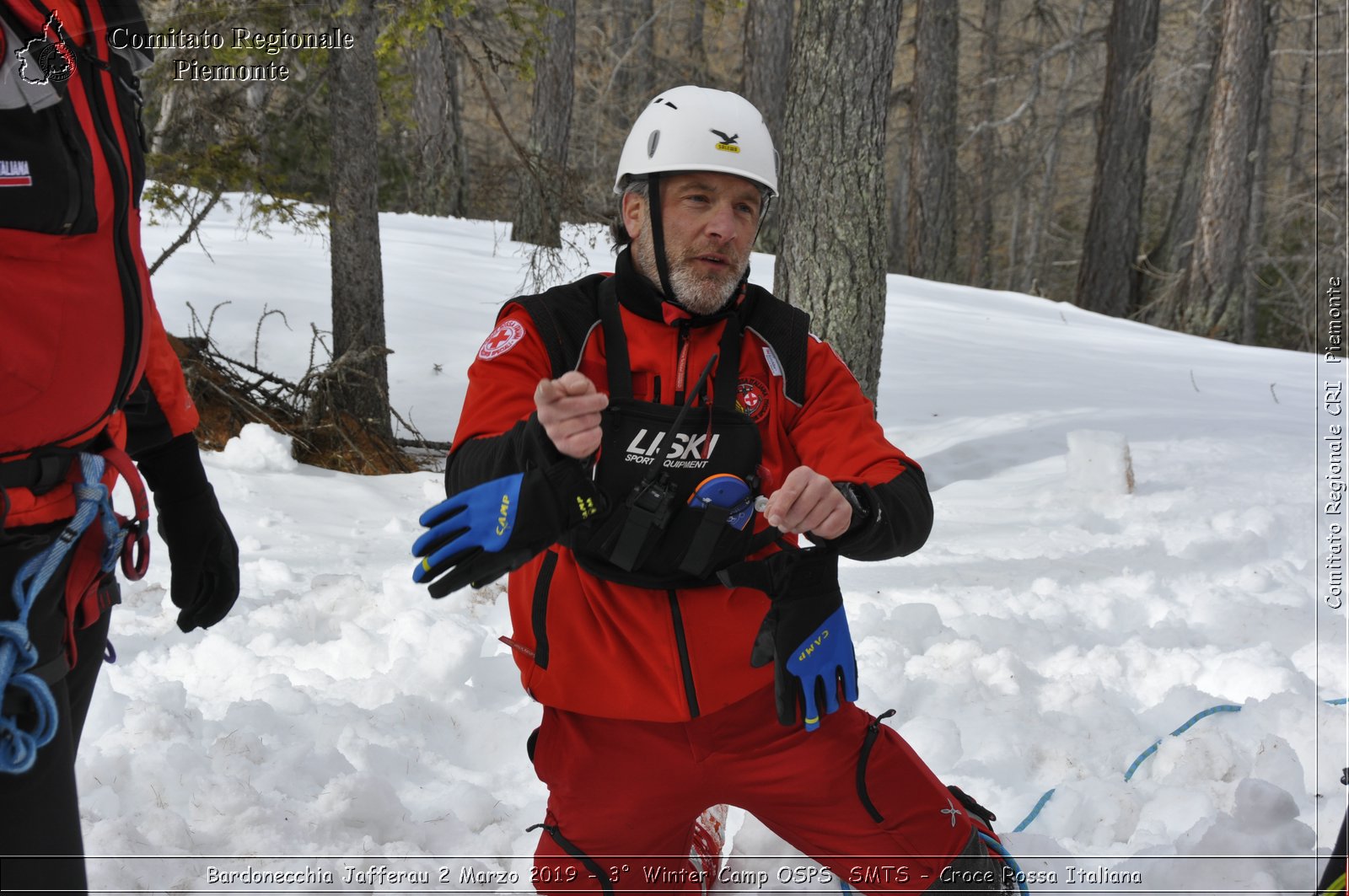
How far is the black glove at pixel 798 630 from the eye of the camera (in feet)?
7.77

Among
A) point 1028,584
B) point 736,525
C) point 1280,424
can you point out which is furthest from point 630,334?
point 1280,424

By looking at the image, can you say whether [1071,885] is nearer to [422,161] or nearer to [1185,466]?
[1185,466]

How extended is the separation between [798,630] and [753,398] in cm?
58

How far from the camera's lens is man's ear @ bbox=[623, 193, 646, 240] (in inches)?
107

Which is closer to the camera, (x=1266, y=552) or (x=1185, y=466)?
(x=1266, y=552)

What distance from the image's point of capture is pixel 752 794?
98.7 inches

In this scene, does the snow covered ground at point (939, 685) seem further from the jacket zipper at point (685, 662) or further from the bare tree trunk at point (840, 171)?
the bare tree trunk at point (840, 171)

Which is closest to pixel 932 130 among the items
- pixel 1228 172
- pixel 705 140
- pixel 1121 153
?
pixel 1121 153

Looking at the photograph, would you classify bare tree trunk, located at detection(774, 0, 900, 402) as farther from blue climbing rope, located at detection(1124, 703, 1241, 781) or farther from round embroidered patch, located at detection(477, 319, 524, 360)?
round embroidered patch, located at detection(477, 319, 524, 360)

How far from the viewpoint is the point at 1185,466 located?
6.28 metres

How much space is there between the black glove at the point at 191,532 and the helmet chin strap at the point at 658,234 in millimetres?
1122

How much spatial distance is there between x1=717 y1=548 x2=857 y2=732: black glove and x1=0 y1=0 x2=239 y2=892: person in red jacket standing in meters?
1.28

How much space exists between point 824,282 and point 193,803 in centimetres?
430

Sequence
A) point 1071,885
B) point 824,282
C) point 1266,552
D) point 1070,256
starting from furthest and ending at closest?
point 1070,256, point 824,282, point 1266,552, point 1071,885
